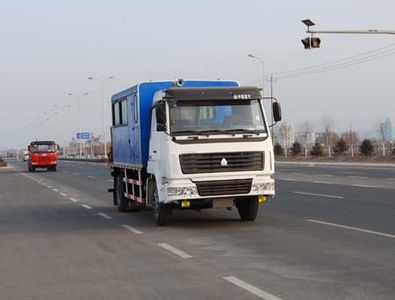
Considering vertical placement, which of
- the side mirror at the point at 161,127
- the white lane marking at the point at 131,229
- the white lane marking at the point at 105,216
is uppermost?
the side mirror at the point at 161,127

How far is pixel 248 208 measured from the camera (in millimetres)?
14539

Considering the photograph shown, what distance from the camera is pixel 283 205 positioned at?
18547 mm

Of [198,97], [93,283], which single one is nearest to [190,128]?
[198,97]

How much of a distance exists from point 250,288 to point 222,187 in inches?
212

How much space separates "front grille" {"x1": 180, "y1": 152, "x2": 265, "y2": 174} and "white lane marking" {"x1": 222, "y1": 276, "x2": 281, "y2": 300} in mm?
4763

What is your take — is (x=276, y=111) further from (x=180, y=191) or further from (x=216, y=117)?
(x=180, y=191)

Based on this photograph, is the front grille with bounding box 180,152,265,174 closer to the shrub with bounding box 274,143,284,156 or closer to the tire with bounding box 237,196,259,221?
the tire with bounding box 237,196,259,221

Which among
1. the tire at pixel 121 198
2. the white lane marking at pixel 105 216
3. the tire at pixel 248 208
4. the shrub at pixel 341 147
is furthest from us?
the shrub at pixel 341 147

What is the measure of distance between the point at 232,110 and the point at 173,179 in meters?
1.91

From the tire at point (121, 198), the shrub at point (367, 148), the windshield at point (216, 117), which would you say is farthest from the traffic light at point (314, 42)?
the shrub at point (367, 148)

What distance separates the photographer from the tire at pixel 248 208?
1436cm

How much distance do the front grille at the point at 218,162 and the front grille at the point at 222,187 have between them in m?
0.24

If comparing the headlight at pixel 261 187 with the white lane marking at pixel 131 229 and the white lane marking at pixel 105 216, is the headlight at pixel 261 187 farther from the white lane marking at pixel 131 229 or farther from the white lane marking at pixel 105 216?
the white lane marking at pixel 105 216

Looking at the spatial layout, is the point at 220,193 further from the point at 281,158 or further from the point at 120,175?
the point at 281,158
